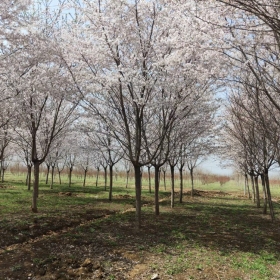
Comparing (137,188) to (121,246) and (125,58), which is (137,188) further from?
(125,58)

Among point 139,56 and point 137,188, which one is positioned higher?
point 139,56

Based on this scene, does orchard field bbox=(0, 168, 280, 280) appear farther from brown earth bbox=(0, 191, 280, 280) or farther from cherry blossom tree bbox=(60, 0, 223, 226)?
cherry blossom tree bbox=(60, 0, 223, 226)

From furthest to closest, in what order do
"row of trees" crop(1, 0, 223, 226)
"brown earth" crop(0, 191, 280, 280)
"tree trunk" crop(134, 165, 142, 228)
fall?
"tree trunk" crop(134, 165, 142, 228) → "row of trees" crop(1, 0, 223, 226) → "brown earth" crop(0, 191, 280, 280)

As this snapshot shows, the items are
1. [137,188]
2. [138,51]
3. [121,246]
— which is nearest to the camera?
[121,246]

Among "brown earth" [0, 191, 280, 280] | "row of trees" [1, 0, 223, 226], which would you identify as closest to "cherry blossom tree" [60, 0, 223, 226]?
"row of trees" [1, 0, 223, 226]

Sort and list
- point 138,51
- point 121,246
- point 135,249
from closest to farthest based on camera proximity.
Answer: point 135,249, point 121,246, point 138,51

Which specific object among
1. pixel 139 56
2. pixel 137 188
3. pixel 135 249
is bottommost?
pixel 135 249

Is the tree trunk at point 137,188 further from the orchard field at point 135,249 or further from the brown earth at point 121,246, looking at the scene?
the brown earth at point 121,246

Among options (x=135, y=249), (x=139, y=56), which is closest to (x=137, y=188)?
(x=135, y=249)

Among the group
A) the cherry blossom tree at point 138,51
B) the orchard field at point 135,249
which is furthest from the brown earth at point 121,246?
the cherry blossom tree at point 138,51

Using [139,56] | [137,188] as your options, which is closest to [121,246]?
[137,188]

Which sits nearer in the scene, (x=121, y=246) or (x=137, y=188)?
(x=121, y=246)

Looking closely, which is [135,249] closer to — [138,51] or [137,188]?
[137,188]

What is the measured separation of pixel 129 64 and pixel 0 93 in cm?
573
